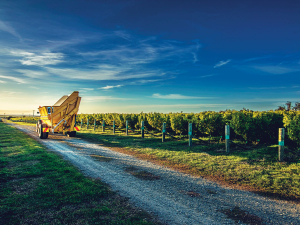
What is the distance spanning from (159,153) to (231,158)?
364 cm

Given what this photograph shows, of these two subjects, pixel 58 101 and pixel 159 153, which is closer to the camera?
pixel 159 153

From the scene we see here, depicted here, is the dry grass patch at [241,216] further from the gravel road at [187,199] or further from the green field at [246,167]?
the green field at [246,167]

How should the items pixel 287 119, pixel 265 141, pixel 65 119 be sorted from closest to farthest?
pixel 287 119
pixel 265 141
pixel 65 119

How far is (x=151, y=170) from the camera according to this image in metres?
7.43

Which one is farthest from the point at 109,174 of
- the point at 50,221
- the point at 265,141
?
the point at 265,141

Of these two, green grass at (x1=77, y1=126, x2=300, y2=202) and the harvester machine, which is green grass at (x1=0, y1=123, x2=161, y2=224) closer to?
green grass at (x1=77, y1=126, x2=300, y2=202)

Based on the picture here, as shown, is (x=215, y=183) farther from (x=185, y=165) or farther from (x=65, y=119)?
(x=65, y=119)

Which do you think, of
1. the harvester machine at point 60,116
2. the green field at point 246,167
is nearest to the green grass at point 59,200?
the green field at point 246,167

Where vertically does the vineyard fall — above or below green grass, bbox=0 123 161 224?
above

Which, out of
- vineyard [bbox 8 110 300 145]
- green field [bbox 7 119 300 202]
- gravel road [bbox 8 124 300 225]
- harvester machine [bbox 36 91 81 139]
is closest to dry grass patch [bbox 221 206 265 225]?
gravel road [bbox 8 124 300 225]

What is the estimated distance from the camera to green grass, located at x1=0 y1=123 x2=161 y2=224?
385 cm

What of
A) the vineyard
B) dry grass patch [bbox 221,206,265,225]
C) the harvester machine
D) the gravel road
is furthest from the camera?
the harvester machine

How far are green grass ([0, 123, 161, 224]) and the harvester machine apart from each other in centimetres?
1026

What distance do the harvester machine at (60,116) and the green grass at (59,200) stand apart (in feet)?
33.7
